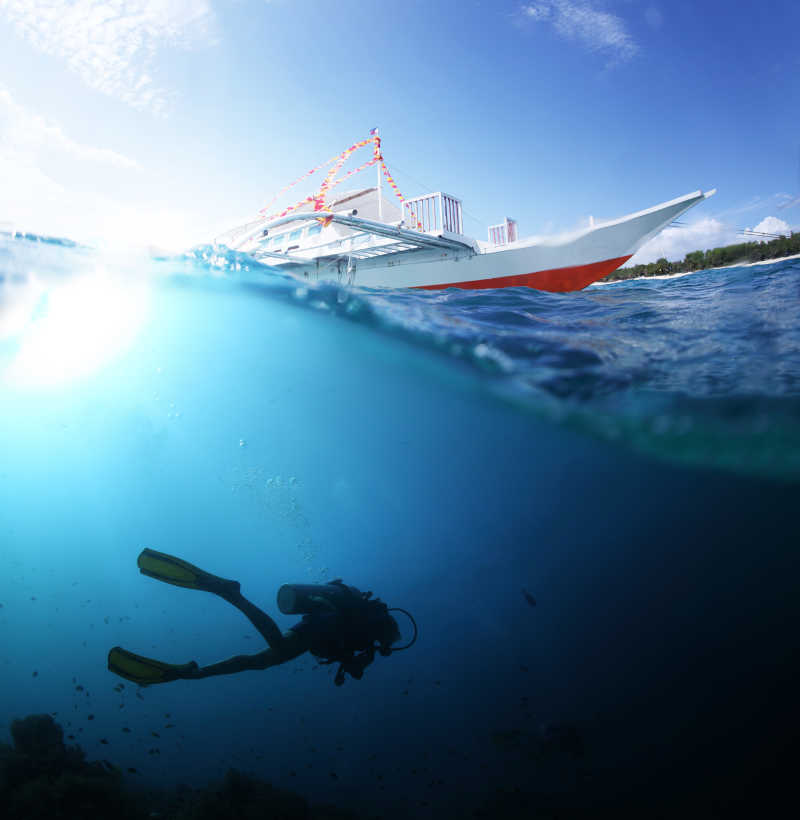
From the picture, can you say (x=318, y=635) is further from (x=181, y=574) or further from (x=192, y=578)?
(x=181, y=574)

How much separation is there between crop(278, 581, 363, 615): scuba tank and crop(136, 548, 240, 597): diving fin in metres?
0.98

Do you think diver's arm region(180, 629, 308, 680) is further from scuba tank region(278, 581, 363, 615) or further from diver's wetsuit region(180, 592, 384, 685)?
scuba tank region(278, 581, 363, 615)

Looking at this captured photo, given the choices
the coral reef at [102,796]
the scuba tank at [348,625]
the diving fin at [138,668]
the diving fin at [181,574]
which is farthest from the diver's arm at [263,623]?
the coral reef at [102,796]

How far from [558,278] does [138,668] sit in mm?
14388

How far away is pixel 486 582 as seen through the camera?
4.95 m

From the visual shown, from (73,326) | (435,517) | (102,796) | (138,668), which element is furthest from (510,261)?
(102,796)

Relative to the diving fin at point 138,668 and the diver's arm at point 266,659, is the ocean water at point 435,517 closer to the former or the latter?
the diving fin at point 138,668

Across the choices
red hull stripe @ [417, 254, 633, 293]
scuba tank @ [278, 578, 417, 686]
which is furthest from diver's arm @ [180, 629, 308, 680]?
red hull stripe @ [417, 254, 633, 293]

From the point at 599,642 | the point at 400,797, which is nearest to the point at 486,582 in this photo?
the point at 599,642

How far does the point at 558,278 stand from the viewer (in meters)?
13.6

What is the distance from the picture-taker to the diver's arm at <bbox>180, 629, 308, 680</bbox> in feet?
11.4

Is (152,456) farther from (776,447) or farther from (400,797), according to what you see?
(776,447)

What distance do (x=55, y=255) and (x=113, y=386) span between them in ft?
5.45

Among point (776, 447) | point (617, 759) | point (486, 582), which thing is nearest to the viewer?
point (617, 759)
